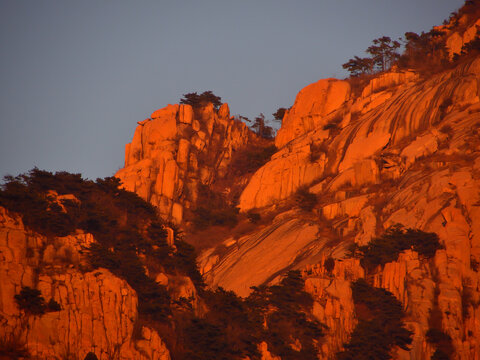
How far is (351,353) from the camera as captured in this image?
134ft

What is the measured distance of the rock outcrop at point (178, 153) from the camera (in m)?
72.6

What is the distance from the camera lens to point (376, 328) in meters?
41.8

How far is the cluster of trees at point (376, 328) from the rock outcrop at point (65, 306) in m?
15.1

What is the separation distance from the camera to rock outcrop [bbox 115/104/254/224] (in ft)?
238

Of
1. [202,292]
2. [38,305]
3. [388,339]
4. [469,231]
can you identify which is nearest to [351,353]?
[388,339]

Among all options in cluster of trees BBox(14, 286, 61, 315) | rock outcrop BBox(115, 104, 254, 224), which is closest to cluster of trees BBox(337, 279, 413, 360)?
cluster of trees BBox(14, 286, 61, 315)

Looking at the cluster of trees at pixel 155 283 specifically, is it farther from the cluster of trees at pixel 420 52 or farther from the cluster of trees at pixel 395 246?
the cluster of trees at pixel 420 52

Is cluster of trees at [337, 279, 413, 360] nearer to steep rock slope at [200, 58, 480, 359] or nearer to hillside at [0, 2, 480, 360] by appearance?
hillside at [0, 2, 480, 360]

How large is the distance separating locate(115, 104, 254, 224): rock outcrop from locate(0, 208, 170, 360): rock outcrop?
3905 cm

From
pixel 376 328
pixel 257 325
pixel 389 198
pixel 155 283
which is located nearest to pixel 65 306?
pixel 155 283

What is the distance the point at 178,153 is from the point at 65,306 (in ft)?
162

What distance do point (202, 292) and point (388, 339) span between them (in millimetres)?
11852

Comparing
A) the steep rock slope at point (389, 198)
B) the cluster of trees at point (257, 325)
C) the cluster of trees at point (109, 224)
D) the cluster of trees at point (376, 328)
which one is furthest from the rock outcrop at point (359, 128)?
the cluster of trees at point (109, 224)

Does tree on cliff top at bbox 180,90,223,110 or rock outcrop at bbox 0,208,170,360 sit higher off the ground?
tree on cliff top at bbox 180,90,223,110
